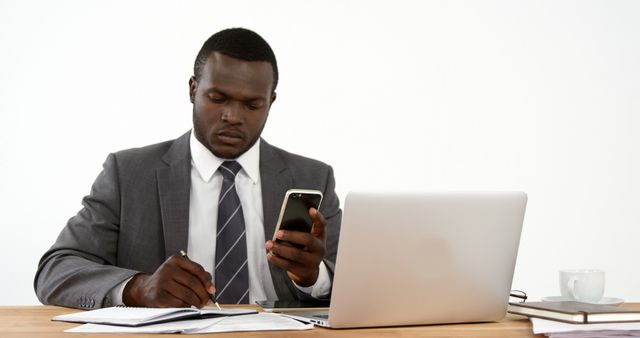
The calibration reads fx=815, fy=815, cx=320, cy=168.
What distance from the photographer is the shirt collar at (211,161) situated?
2.47 meters

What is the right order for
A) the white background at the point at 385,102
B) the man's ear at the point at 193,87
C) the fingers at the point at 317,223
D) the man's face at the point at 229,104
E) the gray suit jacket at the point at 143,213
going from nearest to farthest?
the fingers at the point at 317,223, the gray suit jacket at the point at 143,213, the man's face at the point at 229,104, the man's ear at the point at 193,87, the white background at the point at 385,102

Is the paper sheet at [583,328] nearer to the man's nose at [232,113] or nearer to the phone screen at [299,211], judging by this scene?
the phone screen at [299,211]

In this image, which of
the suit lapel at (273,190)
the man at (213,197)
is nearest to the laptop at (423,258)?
the man at (213,197)

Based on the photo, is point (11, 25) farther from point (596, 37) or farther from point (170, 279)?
point (596, 37)

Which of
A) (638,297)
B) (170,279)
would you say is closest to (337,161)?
(638,297)

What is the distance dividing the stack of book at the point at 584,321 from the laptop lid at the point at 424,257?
10 centimetres

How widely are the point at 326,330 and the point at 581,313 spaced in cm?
50

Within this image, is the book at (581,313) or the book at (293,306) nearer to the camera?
the book at (581,313)

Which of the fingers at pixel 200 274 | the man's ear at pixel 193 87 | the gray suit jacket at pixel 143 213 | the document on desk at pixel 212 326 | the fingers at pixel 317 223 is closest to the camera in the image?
the document on desk at pixel 212 326

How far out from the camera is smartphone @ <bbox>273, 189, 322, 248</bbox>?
1835 mm

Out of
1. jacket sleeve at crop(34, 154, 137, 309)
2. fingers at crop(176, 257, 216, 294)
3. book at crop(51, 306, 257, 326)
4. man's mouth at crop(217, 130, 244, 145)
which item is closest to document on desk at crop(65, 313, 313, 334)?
book at crop(51, 306, 257, 326)

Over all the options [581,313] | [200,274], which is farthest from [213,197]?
[581,313]

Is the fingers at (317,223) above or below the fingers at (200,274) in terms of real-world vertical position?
above

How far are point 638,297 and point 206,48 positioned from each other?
3.07m
